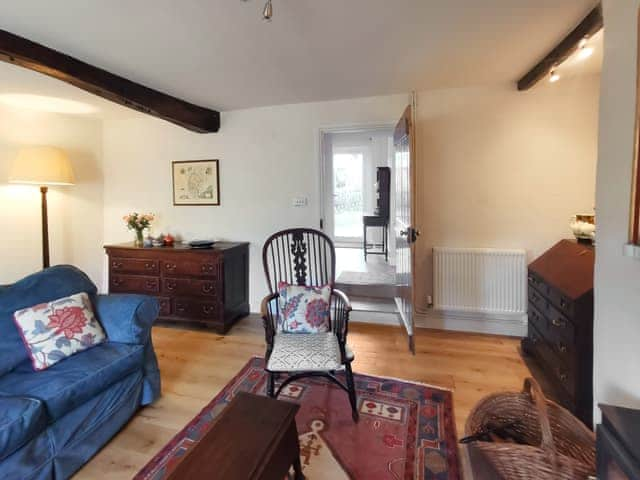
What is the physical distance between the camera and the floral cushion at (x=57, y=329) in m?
1.74

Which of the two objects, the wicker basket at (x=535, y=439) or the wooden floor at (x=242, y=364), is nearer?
the wicker basket at (x=535, y=439)

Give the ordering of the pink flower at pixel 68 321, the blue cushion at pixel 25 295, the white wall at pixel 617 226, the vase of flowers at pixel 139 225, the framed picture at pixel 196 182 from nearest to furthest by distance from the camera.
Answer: the white wall at pixel 617 226
the blue cushion at pixel 25 295
the pink flower at pixel 68 321
the vase of flowers at pixel 139 225
the framed picture at pixel 196 182

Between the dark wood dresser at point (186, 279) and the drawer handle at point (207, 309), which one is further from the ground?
the dark wood dresser at point (186, 279)

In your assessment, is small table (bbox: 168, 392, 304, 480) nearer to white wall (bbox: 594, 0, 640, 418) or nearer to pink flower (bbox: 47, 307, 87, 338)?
pink flower (bbox: 47, 307, 87, 338)

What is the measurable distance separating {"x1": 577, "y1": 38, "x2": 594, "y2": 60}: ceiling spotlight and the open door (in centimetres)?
108

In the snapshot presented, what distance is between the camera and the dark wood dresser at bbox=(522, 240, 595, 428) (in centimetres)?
182

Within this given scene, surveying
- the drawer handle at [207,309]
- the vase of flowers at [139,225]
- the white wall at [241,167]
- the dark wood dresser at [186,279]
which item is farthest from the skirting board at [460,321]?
the vase of flowers at [139,225]

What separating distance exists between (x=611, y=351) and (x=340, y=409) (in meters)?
1.41

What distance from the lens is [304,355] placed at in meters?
1.88

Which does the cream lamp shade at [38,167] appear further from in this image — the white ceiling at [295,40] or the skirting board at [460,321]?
the skirting board at [460,321]

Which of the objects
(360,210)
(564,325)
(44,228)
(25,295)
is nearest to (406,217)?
(564,325)

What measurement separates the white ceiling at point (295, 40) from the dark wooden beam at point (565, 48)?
54mm

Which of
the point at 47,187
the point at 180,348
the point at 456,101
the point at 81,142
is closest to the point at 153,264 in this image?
the point at 180,348

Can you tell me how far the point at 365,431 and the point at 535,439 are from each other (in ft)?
2.73
